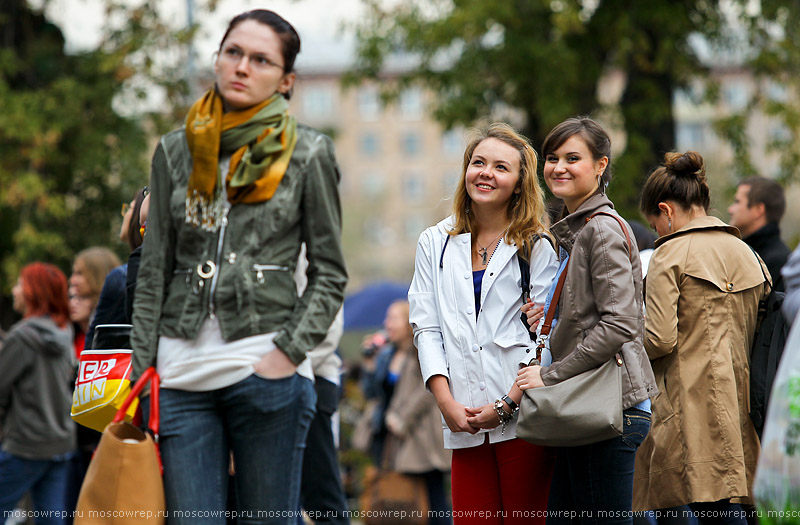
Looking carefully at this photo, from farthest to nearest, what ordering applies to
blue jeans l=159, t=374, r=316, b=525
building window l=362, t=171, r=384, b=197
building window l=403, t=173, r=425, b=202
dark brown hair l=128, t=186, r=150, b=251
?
building window l=403, t=173, r=425, b=202 → building window l=362, t=171, r=384, b=197 → dark brown hair l=128, t=186, r=150, b=251 → blue jeans l=159, t=374, r=316, b=525

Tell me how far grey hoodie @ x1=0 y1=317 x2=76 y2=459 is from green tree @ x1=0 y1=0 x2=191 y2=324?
5126mm

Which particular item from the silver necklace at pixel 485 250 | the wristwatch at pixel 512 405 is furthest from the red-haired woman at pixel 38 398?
the wristwatch at pixel 512 405

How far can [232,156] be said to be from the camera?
3.72m

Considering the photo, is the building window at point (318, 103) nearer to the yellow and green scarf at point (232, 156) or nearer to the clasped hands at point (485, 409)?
the clasped hands at point (485, 409)

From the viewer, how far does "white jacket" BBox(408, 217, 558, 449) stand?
452 centimetres

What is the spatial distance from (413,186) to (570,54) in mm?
86877

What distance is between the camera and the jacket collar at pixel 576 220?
443cm

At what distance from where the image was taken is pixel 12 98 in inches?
486

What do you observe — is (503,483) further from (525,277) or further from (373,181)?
(373,181)

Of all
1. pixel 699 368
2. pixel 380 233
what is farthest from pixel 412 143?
pixel 699 368

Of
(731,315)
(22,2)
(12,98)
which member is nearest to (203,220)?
(731,315)

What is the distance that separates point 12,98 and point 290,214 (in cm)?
974

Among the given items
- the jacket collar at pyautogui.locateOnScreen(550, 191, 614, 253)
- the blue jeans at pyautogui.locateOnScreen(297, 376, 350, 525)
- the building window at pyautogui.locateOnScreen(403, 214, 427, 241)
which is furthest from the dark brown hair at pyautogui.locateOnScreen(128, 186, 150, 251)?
the building window at pyautogui.locateOnScreen(403, 214, 427, 241)

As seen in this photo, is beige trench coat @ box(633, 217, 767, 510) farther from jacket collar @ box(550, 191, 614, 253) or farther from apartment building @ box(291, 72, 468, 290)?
apartment building @ box(291, 72, 468, 290)
